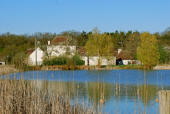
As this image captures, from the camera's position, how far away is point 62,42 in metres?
41.5

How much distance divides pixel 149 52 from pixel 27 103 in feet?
102

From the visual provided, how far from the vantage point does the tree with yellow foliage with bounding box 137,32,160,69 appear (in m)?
34.8

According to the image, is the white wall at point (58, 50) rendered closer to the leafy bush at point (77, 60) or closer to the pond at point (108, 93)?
the leafy bush at point (77, 60)

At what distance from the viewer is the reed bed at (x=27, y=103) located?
449cm

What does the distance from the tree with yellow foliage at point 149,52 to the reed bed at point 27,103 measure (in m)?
30.4

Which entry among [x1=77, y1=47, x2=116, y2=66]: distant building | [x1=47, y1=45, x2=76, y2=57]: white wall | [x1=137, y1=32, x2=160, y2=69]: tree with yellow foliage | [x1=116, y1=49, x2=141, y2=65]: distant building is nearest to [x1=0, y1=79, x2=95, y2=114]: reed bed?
[x1=137, y1=32, x2=160, y2=69]: tree with yellow foliage

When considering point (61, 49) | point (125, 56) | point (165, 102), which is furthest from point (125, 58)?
point (165, 102)

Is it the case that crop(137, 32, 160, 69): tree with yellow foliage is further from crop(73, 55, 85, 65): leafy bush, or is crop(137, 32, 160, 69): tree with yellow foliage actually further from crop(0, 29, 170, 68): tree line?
crop(73, 55, 85, 65): leafy bush

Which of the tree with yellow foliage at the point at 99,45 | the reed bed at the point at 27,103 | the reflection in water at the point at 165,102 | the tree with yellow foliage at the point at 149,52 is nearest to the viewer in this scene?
the reflection in water at the point at 165,102

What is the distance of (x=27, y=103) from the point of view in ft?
16.0

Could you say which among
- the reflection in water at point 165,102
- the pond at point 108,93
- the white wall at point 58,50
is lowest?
the pond at point 108,93

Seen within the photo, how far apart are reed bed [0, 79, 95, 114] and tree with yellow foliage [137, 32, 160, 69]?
3036cm

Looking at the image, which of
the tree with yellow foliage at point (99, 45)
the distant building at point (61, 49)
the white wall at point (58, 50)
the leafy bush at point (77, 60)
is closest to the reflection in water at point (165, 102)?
the leafy bush at point (77, 60)

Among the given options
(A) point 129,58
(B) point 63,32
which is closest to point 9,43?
(B) point 63,32
